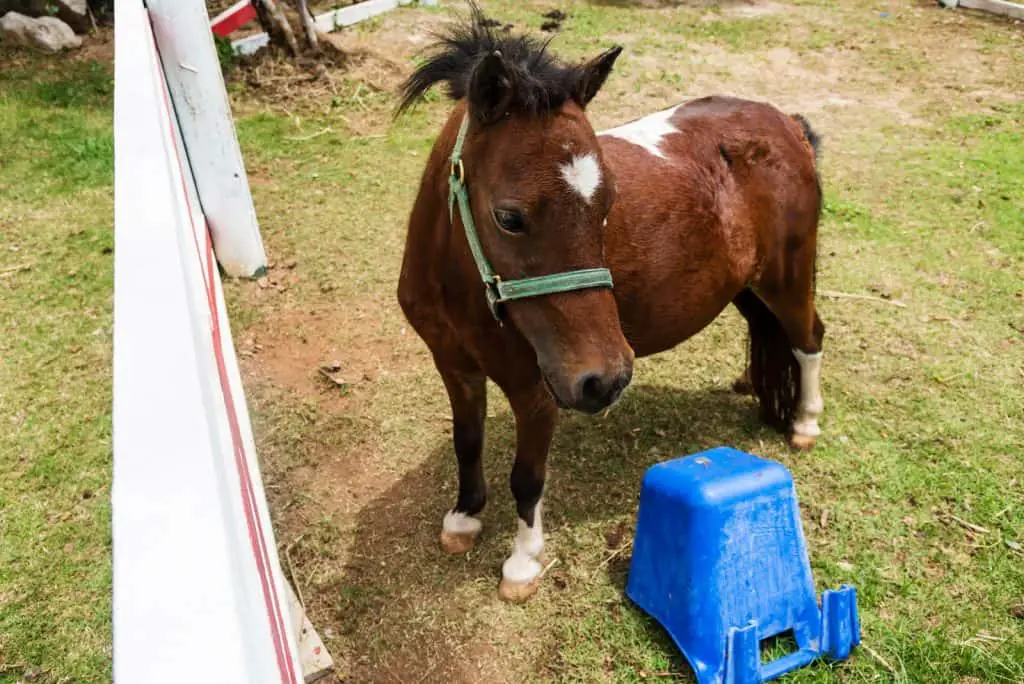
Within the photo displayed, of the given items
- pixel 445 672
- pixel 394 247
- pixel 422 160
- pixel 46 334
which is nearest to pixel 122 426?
pixel 445 672

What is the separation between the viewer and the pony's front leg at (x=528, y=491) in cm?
245

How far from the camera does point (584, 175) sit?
5.66 ft

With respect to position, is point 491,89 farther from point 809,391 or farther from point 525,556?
point 809,391

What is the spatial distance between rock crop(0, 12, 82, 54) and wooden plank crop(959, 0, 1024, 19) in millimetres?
10926

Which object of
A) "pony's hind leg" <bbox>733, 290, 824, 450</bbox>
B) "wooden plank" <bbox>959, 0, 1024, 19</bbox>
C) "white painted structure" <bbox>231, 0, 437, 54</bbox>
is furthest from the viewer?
"wooden plank" <bbox>959, 0, 1024, 19</bbox>

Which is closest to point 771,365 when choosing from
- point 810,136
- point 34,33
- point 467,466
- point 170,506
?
point 810,136

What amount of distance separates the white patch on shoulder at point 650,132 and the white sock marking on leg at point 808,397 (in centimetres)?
127

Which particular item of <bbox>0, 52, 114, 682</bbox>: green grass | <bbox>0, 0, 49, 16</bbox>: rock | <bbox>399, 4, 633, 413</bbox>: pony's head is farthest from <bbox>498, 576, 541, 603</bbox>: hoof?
<bbox>0, 0, 49, 16</bbox>: rock

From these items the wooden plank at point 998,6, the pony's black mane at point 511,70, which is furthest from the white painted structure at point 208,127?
the wooden plank at point 998,6

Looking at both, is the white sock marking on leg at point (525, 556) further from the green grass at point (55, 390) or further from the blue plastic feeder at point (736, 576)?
the green grass at point (55, 390)

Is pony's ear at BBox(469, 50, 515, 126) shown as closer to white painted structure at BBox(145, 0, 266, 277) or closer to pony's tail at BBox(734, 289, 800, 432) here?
pony's tail at BBox(734, 289, 800, 432)

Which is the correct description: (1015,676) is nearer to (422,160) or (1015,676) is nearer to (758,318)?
(758,318)

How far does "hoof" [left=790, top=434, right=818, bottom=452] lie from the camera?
10.9ft

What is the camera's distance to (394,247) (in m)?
4.76
